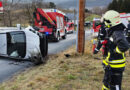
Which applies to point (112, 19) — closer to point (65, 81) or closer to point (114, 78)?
point (114, 78)

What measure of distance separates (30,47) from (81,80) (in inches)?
120

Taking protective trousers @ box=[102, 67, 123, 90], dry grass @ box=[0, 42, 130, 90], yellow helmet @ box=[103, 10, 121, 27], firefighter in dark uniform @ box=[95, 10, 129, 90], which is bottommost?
dry grass @ box=[0, 42, 130, 90]

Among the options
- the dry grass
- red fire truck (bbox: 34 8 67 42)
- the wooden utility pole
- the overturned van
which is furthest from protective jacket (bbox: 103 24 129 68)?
red fire truck (bbox: 34 8 67 42)

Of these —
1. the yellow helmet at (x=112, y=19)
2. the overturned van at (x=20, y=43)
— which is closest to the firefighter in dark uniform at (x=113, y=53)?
the yellow helmet at (x=112, y=19)

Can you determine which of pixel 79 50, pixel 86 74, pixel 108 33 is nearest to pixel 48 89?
pixel 86 74

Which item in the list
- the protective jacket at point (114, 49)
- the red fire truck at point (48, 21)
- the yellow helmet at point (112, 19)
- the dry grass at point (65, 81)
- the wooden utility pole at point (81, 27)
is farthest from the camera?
the red fire truck at point (48, 21)

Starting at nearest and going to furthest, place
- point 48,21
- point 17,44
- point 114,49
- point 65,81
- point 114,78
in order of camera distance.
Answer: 1. point 114,49
2. point 114,78
3. point 65,81
4. point 17,44
5. point 48,21

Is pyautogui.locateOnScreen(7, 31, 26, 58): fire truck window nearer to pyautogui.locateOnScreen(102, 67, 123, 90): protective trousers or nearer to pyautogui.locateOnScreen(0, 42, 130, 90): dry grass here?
pyautogui.locateOnScreen(0, 42, 130, 90): dry grass

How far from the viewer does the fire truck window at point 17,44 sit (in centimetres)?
657

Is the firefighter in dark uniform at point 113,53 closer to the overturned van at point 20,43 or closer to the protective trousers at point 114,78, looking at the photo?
the protective trousers at point 114,78

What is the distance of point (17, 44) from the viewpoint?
21.6 feet

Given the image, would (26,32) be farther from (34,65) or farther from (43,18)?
(43,18)

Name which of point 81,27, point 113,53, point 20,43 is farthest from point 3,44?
point 113,53

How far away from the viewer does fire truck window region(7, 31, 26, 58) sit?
6.57m
